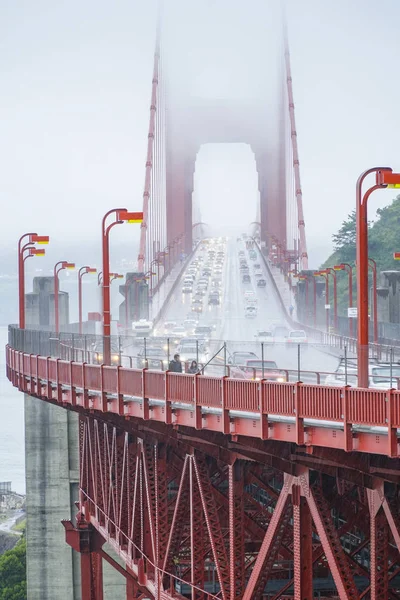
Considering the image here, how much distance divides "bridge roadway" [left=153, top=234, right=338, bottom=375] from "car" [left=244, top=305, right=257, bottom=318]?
39 cm

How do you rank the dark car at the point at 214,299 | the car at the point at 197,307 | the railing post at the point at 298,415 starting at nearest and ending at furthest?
the railing post at the point at 298,415 → the car at the point at 197,307 → the dark car at the point at 214,299

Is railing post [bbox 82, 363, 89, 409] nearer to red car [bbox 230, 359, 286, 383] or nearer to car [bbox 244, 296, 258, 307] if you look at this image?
red car [bbox 230, 359, 286, 383]

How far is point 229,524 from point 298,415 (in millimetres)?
3894

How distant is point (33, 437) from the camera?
5494 cm

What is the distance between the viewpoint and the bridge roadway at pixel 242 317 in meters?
24.8

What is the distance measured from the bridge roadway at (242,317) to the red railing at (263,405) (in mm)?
1497

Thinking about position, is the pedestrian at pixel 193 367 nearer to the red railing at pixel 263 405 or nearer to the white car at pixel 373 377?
the red railing at pixel 263 405

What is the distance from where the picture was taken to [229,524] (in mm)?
23688

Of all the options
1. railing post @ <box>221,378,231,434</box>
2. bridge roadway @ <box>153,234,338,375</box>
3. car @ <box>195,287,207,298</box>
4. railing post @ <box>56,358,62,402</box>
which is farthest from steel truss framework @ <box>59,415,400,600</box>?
car @ <box>195,287,207,298</box>

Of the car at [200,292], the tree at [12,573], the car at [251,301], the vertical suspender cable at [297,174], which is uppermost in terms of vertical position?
the vertical suspender cable at [297,174]

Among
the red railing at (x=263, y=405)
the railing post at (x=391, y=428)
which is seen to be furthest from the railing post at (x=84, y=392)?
the railing post at (x=391, y=428)

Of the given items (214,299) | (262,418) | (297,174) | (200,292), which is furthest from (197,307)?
(262,418)

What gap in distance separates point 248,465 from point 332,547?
5387 mm

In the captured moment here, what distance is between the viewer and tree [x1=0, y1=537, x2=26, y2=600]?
8325 centimetres
